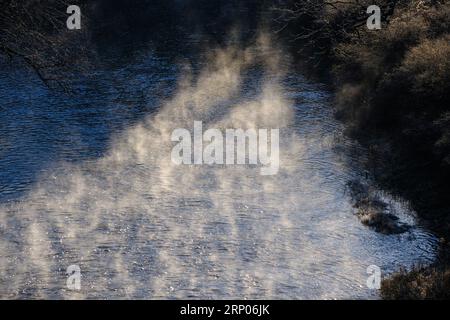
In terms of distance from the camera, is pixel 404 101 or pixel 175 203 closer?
pixel 175 203

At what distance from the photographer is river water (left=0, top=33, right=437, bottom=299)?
15.6 meters

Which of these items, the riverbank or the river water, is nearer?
the river water

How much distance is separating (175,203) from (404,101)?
30.3 ft

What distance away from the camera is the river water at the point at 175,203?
15586mm

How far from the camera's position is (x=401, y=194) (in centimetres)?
1986

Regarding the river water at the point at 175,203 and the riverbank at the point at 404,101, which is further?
the riverbank at the point at 404,101

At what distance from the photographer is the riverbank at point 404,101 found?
58.9 ft

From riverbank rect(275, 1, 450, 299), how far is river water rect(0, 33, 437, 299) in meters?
0.67

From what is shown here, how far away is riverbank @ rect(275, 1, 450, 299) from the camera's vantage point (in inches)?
707

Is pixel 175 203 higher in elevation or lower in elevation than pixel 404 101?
lower

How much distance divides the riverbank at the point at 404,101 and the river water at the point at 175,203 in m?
0.67

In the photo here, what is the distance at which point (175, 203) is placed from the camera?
19.6 metres
